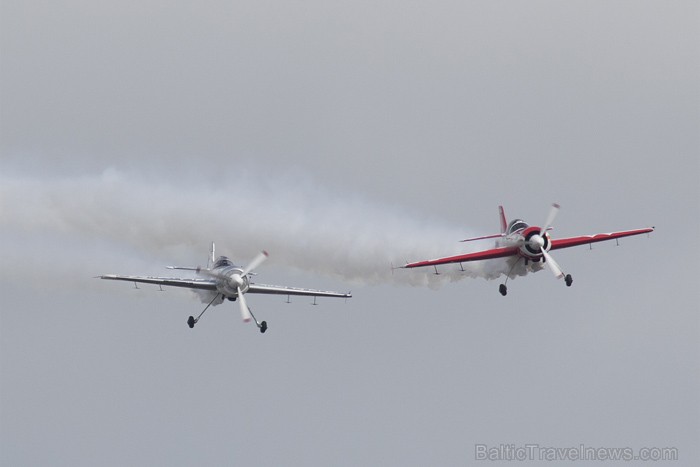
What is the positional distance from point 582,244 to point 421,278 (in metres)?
9.47

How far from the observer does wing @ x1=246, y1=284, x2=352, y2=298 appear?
72.2 meters

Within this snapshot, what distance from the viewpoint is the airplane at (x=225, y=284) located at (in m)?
69.9

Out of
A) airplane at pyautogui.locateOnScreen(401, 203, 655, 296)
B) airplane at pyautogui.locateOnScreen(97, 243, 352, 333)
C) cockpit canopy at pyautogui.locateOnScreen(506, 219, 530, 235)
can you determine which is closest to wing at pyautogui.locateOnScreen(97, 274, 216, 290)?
airplane at pyautogui.locateOnScreen(97, 243, 352, 333)

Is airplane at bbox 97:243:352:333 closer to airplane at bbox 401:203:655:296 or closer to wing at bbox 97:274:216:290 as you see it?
wing at bbox 97:274:216:290

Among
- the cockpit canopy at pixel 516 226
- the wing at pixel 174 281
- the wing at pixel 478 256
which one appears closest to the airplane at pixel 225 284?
the wing at pixel 174 281

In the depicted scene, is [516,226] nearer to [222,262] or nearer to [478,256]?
[478,256]

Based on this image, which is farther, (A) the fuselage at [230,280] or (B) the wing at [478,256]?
(B) the wing at [478,256]

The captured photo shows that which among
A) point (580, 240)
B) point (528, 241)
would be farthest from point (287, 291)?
point (580, 240)

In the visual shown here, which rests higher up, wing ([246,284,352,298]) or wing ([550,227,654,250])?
wing ([550,227,654,250])

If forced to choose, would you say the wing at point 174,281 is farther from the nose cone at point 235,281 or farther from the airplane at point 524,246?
the airplane at point 524,246

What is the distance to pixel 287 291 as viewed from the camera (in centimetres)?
7288

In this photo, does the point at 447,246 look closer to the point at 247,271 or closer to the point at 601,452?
the point at 247,271

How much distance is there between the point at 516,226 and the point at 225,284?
50.6 feet

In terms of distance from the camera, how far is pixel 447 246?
251ft
